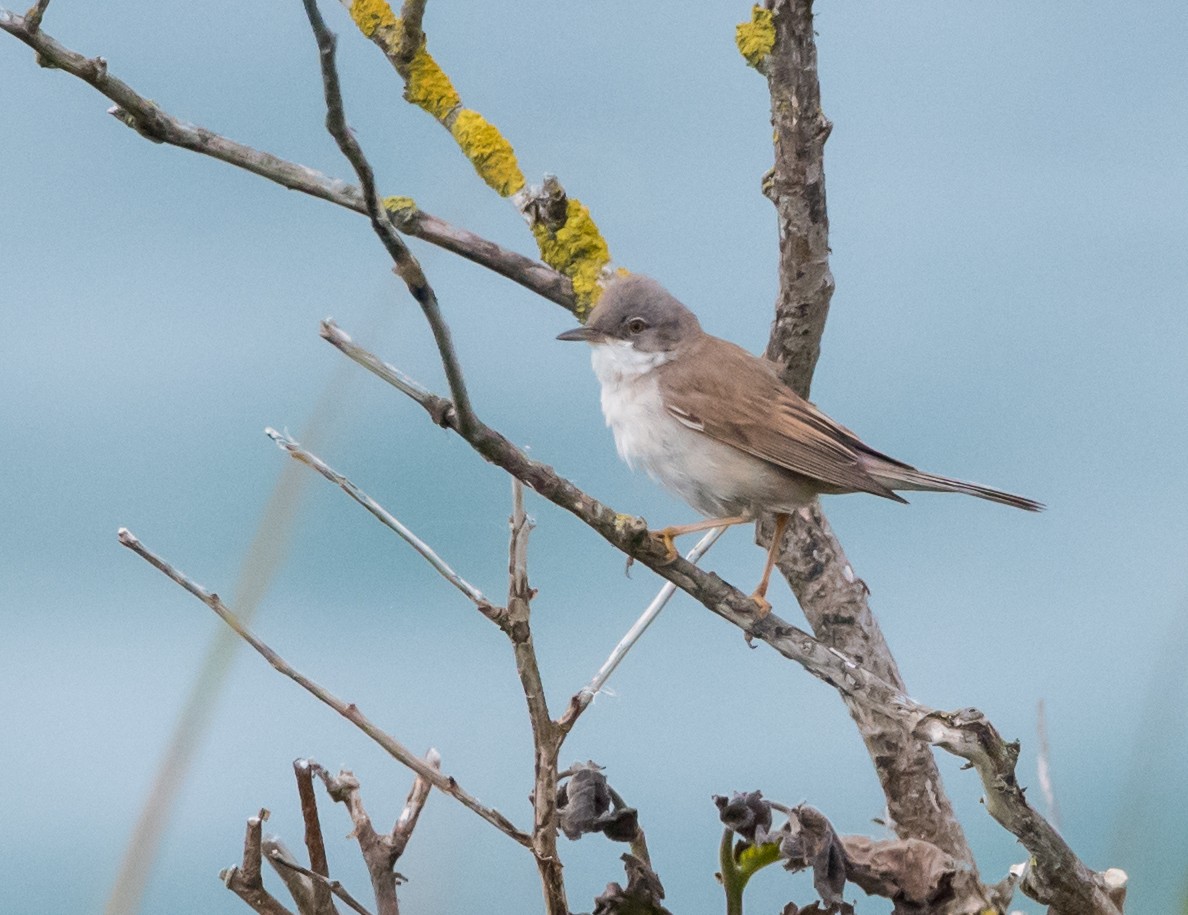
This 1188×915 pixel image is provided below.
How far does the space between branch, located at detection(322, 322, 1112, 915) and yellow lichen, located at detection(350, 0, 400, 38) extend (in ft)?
6.45

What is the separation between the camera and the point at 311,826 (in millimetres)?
1898

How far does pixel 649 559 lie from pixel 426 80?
1.90 metres

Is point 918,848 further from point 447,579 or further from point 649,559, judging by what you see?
point 447,579

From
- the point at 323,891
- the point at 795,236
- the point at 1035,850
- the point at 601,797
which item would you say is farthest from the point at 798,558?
the point at 323,891

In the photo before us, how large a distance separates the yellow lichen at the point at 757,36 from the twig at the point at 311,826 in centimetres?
189

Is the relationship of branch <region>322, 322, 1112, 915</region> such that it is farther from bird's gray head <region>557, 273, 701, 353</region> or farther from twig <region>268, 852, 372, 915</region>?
bird's gray head <region>557, 273, 701, 353</region>

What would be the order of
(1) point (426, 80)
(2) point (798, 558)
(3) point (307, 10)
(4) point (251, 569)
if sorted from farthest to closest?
(1) point (426, 80)
(2) point (798, 558)
(4) point (251, 569)
(3) point (307, 10)

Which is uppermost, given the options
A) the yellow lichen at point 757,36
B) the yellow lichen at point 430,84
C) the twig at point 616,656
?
the yellow lichen at point 757,36

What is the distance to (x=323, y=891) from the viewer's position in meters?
1.90

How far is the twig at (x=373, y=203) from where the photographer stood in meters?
1.41

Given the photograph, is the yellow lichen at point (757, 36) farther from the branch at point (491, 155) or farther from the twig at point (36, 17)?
the twig at point (36, 17)

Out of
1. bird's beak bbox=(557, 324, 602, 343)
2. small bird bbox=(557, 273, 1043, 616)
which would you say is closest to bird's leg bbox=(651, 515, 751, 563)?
small bird bbox=(557, 273, 1043, 616)

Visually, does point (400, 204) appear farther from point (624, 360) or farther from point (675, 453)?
point (675, 453)

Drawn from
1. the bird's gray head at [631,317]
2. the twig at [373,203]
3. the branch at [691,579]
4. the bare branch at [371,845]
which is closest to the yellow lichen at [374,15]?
the bird's gray head at [631,317]
